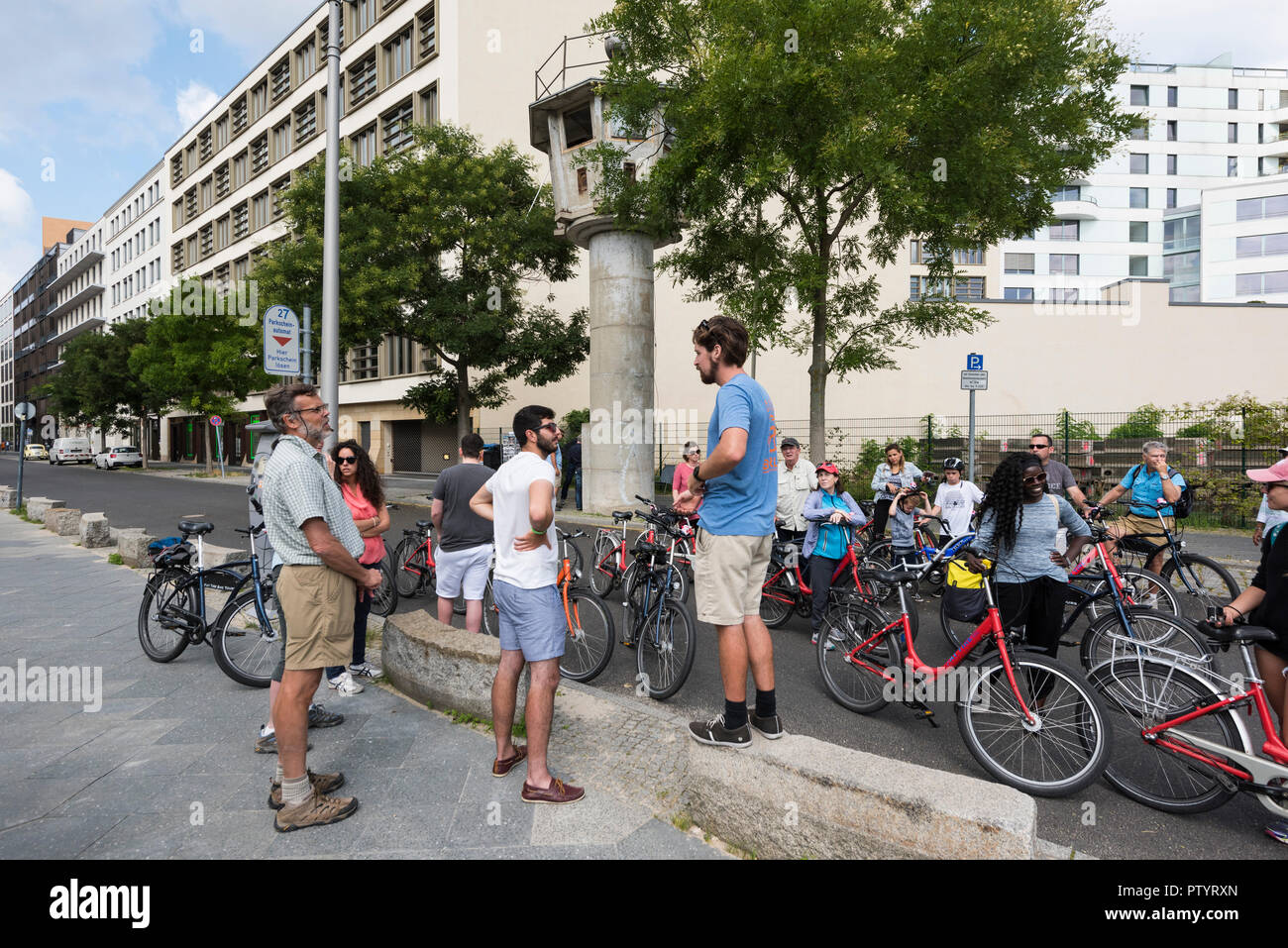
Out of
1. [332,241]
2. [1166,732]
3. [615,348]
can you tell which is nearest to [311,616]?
[1166,732]

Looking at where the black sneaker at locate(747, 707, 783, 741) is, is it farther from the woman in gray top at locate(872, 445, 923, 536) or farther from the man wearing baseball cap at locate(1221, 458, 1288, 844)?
the woman in gray top at locate(872, 445, 923, 536)

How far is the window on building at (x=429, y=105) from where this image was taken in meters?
28.1

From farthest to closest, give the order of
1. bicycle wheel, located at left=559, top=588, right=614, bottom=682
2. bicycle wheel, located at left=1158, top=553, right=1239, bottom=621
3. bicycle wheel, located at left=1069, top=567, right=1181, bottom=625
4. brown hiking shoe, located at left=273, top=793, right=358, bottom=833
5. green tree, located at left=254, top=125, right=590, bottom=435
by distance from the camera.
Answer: green tree, located at left=254, top=125, right=590, bottom=435 → bicycle wheel, located at left=1158, top=553, right=1239, bottom=621 → bicycle wheel, located at left=1069, top=567, right=1181, bottom=625 → bicycle wheel, located at left=559, top=588, right=614, bottom=682 → brown hiking shoe, located at left=273, top=793, right=358, bottom=833

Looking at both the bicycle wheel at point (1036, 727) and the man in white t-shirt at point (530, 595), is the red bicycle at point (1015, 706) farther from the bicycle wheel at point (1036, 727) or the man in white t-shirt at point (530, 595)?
the man in white t-shirt at point (530, 595)

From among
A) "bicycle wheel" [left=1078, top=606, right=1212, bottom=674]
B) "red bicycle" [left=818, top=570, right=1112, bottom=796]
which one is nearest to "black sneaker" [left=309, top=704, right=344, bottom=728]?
"red bicycle" [left=818, top=570, right=1112, bottom=796]

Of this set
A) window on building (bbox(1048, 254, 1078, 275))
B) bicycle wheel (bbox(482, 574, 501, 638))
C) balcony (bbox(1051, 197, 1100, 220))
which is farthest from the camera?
balcony (bbox(1051, 197, 1100, 220))

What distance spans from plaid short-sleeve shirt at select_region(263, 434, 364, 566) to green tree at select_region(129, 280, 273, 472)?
3003 cm

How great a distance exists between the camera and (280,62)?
3844cm

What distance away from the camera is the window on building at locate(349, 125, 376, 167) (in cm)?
3152

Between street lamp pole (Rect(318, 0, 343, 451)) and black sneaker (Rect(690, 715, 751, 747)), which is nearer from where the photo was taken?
black sneaker (Rect(690, 715, 751, 747))

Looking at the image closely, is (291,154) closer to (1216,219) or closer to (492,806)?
(492,806)

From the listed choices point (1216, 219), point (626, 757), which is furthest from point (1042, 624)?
point (1216, 219)

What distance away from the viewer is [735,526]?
A: 10.8 ft
